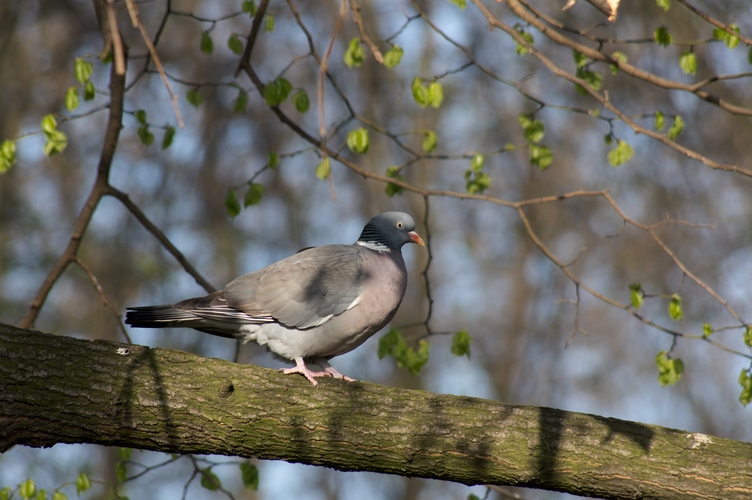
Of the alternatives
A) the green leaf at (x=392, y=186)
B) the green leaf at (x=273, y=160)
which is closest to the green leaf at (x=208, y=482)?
the green leaf at (x=273, y=160)

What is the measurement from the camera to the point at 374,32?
447 inches

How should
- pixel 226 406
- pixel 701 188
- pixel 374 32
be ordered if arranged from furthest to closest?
pixel 374 32 < pixel 701 188 < pixel 226 406

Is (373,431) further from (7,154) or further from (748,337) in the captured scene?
(7,154)

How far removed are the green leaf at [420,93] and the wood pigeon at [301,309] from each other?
1.10m

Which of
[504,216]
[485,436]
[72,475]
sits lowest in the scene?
[485,436]

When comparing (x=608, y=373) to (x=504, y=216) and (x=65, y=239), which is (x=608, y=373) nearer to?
(x=504, y=216)

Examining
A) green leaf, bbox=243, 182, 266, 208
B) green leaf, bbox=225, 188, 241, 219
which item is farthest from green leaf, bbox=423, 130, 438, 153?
green leaf, bbox=225, 188, 241, 219

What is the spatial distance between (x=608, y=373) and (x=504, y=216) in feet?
11.6

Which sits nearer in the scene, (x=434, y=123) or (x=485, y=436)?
(x=485, y=436)

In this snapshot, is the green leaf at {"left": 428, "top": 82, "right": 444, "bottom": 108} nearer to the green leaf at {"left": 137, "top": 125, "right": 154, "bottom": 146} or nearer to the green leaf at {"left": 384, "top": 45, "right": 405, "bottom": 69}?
the green leaf at {"left": 384, "top": 45, "right": 405, "bottom": 69}

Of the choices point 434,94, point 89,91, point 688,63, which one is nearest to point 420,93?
point 434,94

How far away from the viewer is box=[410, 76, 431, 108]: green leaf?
4188 millimetres

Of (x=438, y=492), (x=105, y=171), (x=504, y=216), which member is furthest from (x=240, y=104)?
(x=438, y=492)

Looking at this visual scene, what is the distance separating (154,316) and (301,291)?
87 cm
